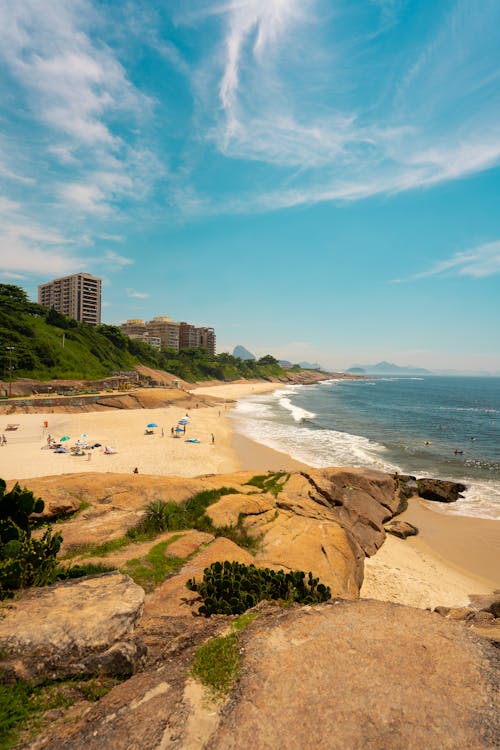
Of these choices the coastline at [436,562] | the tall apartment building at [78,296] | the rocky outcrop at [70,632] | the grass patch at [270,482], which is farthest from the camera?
the tall apartment building at [78,296]

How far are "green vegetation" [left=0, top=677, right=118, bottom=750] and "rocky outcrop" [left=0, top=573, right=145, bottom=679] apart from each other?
155 millimetres

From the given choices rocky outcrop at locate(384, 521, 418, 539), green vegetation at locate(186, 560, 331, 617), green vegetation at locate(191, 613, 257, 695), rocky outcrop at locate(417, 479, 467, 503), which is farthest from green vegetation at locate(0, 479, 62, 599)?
rocky outcrop at locate(417, 479, 467, 503)

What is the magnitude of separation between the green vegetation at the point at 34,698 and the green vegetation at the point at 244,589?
317 cm

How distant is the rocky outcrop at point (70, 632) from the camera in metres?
6.30

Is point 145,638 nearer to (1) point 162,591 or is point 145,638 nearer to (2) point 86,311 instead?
(1) point 162,591

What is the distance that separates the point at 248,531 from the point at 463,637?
9229mm

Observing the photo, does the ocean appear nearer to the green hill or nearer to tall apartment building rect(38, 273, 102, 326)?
the green hill

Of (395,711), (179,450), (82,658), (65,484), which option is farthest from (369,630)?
(179,450)

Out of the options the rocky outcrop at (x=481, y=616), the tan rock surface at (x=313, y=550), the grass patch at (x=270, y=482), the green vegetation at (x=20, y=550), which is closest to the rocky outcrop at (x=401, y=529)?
the rocky outcrop at (x=481, y=616)

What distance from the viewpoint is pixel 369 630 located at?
793cm

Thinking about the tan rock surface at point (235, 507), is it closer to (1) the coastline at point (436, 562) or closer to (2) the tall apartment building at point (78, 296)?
(1) the coastline at point (436, 562)

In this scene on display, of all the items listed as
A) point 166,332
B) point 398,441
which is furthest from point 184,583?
point 166,332

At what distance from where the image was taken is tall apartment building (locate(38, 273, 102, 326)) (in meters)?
150

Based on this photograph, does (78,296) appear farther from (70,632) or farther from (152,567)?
(70,632)
